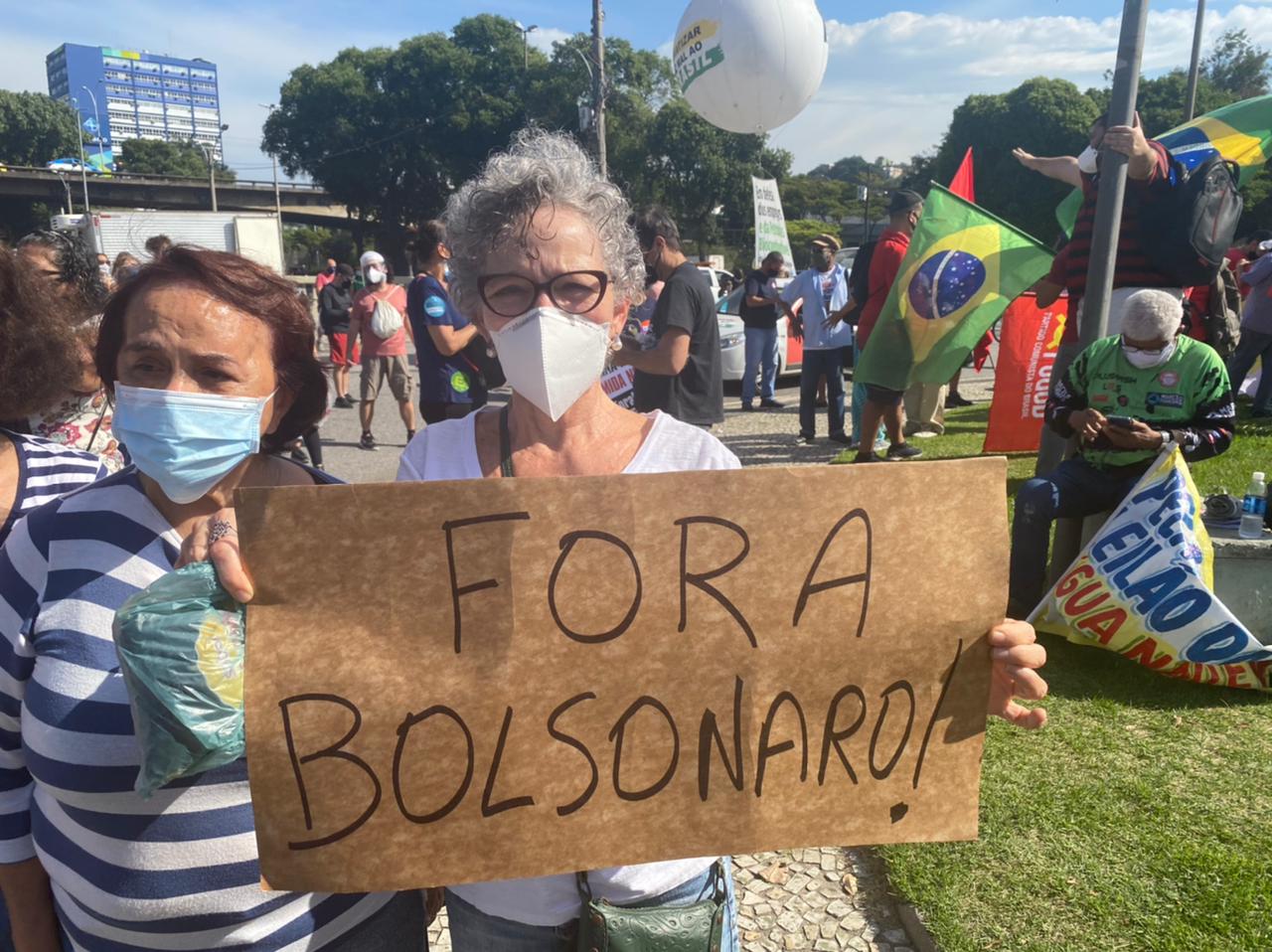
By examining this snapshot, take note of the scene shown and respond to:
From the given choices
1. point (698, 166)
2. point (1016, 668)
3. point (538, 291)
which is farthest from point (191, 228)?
point (698, 166)

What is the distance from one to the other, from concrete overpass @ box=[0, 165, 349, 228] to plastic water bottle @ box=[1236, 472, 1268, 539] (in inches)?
2448

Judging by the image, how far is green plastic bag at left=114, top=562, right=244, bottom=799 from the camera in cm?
101

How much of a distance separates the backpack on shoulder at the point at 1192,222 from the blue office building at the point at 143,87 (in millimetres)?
173634

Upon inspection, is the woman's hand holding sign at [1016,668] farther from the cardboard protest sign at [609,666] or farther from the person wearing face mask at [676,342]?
the person wearing face mask at [676,342]

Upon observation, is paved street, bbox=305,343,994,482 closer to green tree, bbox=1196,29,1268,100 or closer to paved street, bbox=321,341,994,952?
paved street, bbox=321,341,994,952

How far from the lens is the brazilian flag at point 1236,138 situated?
4.57 meters

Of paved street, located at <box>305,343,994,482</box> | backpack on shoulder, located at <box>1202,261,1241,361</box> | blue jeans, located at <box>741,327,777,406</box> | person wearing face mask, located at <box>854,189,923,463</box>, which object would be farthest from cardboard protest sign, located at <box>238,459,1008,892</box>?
blue jeans, located at <box>741,327,777,406</box>

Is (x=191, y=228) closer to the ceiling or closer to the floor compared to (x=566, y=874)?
closer to the ceiling

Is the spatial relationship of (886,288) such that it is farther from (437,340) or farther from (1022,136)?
(1022,136)

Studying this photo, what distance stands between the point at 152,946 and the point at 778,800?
3.16 feet

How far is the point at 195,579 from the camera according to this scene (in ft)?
3.56

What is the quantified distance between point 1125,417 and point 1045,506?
1.67ft

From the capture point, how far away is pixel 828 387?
8203 millimetres

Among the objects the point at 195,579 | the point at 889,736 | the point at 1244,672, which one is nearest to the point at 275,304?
the point at 195,579
